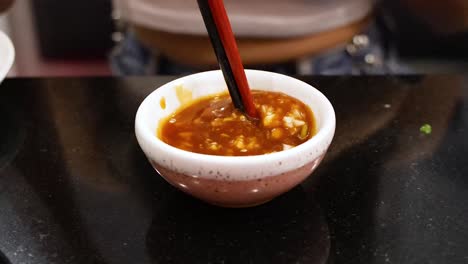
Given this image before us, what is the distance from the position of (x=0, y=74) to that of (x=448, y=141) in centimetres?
71

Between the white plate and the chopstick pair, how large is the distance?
0.38m

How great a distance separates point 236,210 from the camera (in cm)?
74

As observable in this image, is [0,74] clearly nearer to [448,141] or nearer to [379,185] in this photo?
[379,185]

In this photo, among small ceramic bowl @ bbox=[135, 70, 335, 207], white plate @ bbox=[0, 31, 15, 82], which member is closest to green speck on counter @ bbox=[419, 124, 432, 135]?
small ceramic bowl @ bbox=[135, 70, 335, 207]

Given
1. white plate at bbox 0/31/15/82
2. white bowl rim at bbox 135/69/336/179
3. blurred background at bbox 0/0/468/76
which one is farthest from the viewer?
blurred background at bbox 0/0/468/76

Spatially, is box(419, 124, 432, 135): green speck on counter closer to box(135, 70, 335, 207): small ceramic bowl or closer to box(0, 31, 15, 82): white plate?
box(135, 70, 335, 207): small ceramic bowl

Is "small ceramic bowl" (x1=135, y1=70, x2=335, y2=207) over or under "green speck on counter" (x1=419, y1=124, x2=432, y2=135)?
over

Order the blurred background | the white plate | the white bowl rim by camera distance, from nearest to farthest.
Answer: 1. the white bowl rim
2. the white plate
3. the blurred background

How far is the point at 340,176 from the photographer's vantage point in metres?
0.81

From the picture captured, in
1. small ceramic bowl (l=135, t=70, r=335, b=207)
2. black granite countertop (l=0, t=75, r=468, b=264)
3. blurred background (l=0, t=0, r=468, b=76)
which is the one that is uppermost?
small ceramic bowl (l=135, t=70, r=335, b=207)

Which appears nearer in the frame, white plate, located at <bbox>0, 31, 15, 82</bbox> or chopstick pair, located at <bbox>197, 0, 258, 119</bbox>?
chopstick pair, located at <bbox>197, 0, 258, 119</bbox>

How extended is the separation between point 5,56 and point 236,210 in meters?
0.50

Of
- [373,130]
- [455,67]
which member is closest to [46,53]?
[455,67]

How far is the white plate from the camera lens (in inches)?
36.0
